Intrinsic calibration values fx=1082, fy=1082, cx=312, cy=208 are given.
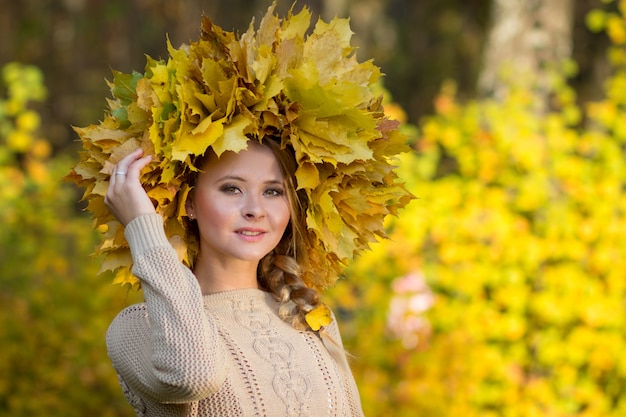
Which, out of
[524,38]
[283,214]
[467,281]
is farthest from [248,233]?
[524,38]

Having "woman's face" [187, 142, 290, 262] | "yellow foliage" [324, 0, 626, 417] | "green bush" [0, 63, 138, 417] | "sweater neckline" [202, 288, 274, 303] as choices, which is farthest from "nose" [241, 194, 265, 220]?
"yellow foliage" [324, 0, 626, 417]

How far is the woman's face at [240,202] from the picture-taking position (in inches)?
107

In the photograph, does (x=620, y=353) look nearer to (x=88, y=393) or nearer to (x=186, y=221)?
(x=88, y=393)

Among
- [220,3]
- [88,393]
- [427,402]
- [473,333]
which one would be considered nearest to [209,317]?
[427,402]

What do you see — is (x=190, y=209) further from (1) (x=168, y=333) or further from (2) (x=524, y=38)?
(2) (x=524, y=38)

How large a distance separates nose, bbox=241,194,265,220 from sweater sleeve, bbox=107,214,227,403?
245mm

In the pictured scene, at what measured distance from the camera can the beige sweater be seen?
8.05 ft

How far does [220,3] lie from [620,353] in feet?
46.9

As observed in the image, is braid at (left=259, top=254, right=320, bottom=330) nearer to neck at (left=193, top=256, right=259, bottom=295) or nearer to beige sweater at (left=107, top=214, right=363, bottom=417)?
beige sweater at (left=107, top=214, right=363, bottom=417)

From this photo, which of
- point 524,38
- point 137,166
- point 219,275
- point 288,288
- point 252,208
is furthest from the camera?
point 524,38

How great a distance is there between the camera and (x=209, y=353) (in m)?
2.48

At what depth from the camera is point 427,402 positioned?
17.1 feet

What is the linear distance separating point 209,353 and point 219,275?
1.28 ft

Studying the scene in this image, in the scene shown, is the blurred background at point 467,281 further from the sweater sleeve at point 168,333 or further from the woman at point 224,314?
the sweater sleeve at point 168,333
